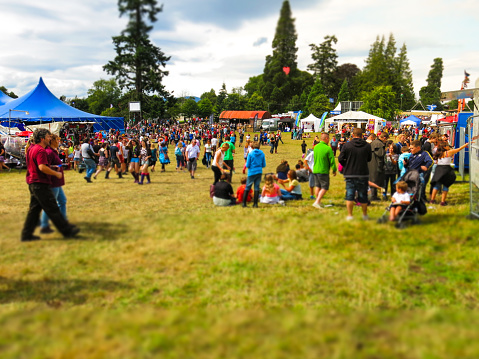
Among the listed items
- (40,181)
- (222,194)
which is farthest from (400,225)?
(40,181)

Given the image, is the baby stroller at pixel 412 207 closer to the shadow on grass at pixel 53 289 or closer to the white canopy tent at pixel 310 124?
the shadow on grass at pixel 53 289

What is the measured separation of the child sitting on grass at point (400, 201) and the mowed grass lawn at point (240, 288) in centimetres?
41

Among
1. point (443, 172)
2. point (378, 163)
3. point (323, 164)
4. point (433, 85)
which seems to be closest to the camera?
point (323, 164)

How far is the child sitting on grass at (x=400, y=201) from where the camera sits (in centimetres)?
673

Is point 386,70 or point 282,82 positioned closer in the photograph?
point 282,82

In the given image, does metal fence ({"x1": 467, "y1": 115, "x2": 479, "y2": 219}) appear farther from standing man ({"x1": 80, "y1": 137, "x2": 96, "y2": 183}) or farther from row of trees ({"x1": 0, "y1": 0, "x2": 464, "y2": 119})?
standing man ({"x1": 80, "y1": 137, "x2": 96, "y2": 183})

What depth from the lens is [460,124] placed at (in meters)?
15.9

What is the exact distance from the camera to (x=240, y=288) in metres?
4.26

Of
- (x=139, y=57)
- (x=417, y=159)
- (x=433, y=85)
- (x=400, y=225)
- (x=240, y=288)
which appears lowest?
(x=240, y=288)

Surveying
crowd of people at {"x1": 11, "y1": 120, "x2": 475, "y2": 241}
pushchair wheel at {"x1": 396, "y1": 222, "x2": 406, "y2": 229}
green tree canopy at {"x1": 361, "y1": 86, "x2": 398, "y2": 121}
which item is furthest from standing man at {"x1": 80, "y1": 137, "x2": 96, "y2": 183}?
green tree canopy at {"x1": 361, "y1": 86, "x2": 398, "y2": 121}

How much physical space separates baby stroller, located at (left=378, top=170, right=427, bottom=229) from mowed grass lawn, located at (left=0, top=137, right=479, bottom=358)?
0.73 ft

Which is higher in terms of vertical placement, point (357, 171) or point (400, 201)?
point (357, 171)

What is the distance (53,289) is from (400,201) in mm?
5997

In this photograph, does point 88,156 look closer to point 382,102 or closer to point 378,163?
point 378,163
